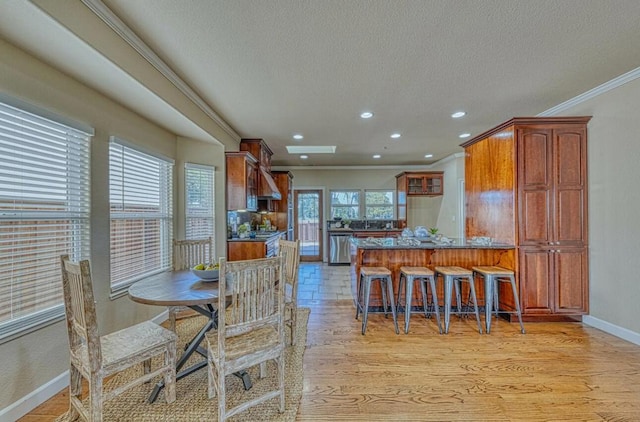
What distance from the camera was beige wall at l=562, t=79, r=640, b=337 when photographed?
2910 millimetres

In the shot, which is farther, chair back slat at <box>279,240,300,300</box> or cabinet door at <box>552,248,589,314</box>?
cabinet door at <box>552,248,589,314</box>

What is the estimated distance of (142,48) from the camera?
7.50ft

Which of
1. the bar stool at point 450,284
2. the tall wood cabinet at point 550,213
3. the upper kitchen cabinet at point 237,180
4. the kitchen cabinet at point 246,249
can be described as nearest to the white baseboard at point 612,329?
the tall wood cabinet at point 550,213

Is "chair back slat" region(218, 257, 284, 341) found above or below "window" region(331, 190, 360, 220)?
below

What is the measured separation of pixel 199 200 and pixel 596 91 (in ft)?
17.0

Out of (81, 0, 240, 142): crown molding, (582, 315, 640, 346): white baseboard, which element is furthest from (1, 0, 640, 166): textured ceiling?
(582, 315, 640, 346): white baseboard

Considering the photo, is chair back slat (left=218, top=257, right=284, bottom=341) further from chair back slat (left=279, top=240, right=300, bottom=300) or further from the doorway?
the doorway

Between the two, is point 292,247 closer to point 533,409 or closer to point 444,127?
point 533,409

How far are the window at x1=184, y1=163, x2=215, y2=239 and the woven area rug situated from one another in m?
2.15

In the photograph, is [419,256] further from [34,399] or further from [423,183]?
[423,183]

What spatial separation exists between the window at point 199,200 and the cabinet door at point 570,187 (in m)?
4.57

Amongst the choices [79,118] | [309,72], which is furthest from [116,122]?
[309,72]

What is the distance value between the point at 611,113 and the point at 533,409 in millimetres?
3177

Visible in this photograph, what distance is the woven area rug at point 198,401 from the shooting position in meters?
1.88
